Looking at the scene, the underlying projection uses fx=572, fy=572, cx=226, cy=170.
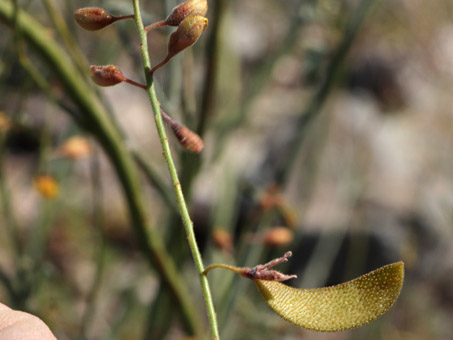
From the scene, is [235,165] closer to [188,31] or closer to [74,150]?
[74,150]

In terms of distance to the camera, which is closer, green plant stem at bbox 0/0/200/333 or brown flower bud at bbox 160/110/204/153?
brown flower bud at bbox 160/110/204/153

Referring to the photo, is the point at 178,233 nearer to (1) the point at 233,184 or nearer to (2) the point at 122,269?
(1) the point at 233,184

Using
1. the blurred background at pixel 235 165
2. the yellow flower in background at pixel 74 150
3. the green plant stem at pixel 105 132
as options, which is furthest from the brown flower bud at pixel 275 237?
the yellow flower in background at pixel 74 150

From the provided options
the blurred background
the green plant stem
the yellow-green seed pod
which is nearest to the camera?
the yellow-green seed pod

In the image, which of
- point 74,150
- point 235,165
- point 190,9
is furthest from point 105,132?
point 235,165

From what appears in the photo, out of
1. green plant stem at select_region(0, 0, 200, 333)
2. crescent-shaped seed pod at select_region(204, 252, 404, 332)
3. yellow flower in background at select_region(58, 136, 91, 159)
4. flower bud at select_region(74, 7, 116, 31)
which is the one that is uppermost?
flower bud at select_region(74, 7, 116, 31)

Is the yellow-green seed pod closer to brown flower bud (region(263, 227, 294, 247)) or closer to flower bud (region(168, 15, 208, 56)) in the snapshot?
flower bud (region(168, 15, 208, 56))

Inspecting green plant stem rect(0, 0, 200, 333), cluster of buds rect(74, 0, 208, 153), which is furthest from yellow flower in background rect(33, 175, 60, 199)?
cluster of buds rect(74, 0, 208, 153)
